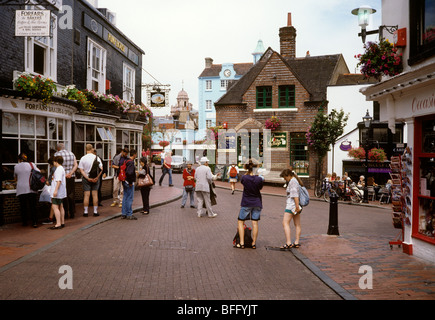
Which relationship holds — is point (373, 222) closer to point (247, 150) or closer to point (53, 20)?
point (53, 20)

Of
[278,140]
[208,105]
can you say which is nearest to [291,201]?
[278,140]

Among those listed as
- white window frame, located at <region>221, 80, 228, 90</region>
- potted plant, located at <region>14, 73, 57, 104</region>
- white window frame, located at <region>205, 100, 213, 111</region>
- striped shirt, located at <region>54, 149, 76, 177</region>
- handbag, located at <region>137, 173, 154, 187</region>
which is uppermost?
white window frame, located at <region>221, 80, 228, 90</region>

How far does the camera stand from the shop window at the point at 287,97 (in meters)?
25.7

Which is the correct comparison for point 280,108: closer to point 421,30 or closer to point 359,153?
point 359,153

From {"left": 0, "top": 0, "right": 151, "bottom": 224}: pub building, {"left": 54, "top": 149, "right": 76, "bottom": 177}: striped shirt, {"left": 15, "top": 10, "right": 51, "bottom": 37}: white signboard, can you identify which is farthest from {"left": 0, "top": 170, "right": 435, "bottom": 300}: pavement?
{"left": 15, "top": 10, "right": 51, "bottom": 37}: white signboard

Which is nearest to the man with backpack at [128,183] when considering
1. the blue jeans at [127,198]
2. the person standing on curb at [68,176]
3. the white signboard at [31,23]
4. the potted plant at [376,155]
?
the blue jeans at [127,198]

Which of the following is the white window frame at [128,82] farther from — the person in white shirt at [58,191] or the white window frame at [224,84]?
the white window frame at [224,84]

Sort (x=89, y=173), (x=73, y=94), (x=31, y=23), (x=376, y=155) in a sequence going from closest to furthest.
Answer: (x=31, y=23)
(x=89, y=173)
(x=73, y=94)
(x=376, y=155)

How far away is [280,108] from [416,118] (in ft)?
60.5

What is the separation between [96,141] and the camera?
14.9 metres

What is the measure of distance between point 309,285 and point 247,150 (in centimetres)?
2067

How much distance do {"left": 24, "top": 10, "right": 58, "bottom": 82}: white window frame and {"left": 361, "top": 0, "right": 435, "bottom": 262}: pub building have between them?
30.9 feet

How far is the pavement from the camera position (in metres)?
5.55

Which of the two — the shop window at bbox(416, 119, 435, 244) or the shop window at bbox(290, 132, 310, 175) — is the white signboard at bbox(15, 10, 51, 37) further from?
the shop window at bbox(290, 132, 310, 175)
